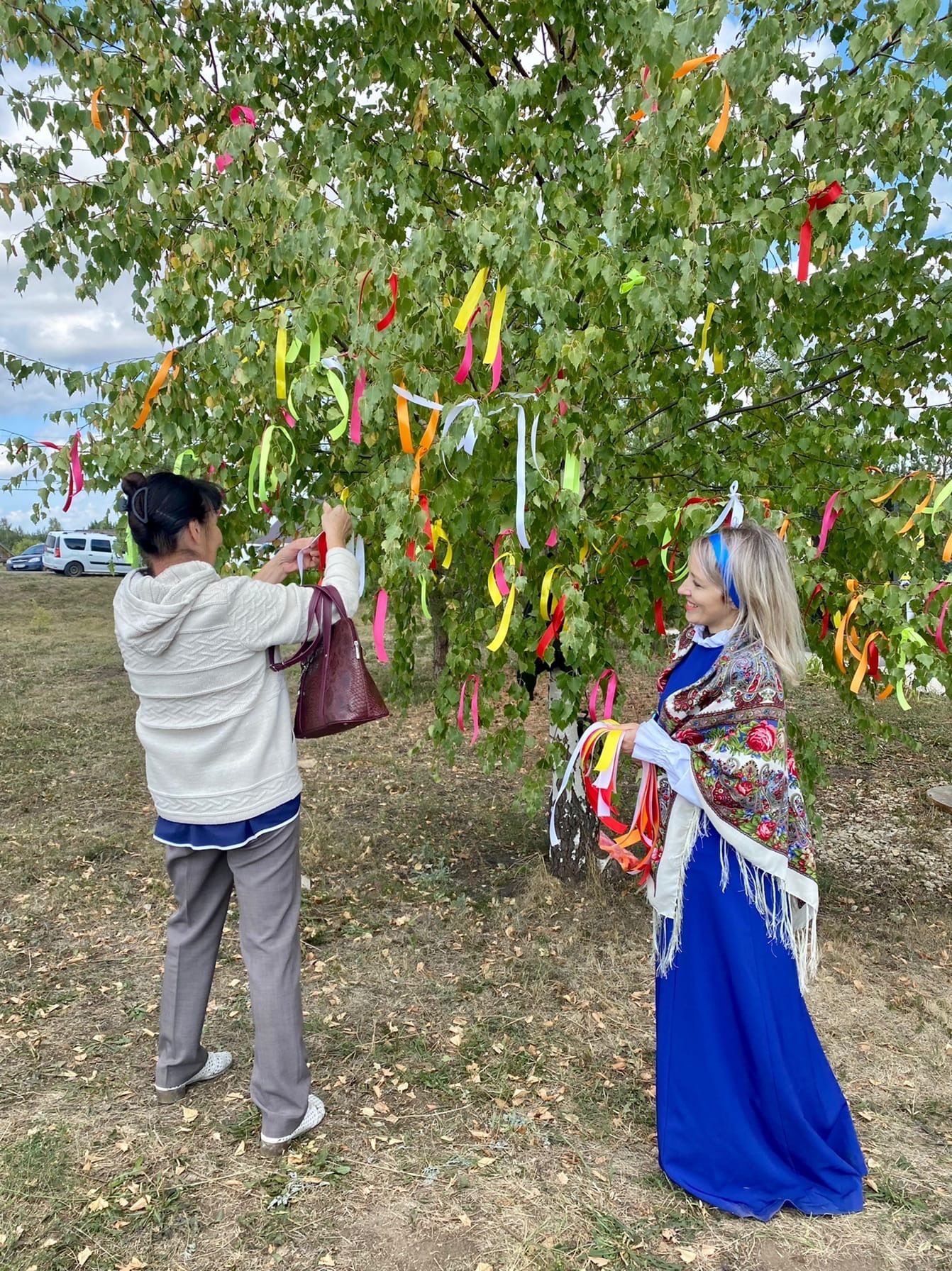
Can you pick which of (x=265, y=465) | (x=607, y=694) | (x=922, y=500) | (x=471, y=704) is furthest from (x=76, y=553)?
(x=922, y=500)

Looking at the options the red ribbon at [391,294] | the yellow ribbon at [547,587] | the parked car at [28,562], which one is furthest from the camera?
the parked car at [28,562]

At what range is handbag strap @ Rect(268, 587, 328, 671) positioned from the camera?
8.39 ft

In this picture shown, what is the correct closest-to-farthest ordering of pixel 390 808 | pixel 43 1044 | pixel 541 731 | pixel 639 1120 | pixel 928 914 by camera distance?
pixel 639 1120, pixel 43 1044, pixel 928 914, pixel 390 808, pixel 541 731

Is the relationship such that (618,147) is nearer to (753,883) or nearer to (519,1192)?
(753,883)

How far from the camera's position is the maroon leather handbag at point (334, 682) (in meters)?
2.63

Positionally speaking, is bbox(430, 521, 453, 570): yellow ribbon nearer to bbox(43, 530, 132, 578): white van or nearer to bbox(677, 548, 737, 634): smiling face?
bbox(677, 548, 737, 634): smiling face

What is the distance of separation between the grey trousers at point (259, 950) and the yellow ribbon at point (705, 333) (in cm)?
206

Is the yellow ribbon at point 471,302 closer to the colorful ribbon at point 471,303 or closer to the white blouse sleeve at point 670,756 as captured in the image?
the colorful ribbon at point 471,303

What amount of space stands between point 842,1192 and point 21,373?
3.92 metres

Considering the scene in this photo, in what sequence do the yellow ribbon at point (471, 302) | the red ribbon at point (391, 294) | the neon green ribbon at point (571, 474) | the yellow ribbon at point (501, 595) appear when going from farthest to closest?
the yellow ribbon at point (501, 595)
the neon green ribbon at point (571, 474)
the red ribbon at point (391, 294)
the yellow ribbon at point (471, 302)

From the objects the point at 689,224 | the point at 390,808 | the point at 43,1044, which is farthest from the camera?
the point at 390,808

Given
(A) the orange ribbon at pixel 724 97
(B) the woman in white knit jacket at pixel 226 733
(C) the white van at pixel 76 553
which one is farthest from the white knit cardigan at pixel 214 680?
(C) the white van at pixel 76 553

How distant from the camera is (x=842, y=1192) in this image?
8.28ft

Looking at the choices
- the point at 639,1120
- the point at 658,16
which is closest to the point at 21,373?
the point at 658,16
